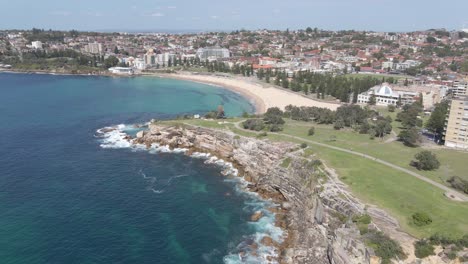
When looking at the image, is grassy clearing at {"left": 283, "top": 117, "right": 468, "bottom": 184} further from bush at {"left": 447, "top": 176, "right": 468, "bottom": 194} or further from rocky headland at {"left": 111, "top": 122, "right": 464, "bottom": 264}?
rocky headland at {"left": 111, "top": 122, "right": 464, "bottom": 264}

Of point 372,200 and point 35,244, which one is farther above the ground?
point 372,200

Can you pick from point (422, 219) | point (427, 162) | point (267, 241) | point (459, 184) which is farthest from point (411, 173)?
point (267, 241)

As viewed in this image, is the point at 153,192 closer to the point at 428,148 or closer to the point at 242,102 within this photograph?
the point at 428,148

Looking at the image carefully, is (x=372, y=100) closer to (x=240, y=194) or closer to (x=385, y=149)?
(x=385, y=149)

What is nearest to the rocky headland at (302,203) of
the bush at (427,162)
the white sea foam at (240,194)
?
the white sea foam at (240,194)

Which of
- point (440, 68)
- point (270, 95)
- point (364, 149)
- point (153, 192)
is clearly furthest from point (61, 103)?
point (440, 68)

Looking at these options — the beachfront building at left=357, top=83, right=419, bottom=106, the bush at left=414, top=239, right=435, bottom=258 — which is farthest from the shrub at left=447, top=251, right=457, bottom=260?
the beachfront building at left=357, top=83, right=419, bottom=106
